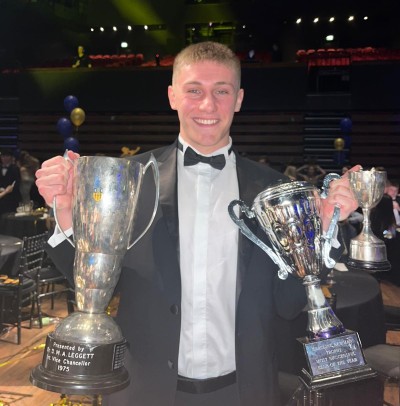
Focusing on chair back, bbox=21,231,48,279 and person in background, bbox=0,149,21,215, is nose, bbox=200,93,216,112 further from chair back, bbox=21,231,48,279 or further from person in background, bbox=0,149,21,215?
person in background, bbox=0,149,21,215

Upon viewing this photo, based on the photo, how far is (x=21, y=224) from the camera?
6.98 m

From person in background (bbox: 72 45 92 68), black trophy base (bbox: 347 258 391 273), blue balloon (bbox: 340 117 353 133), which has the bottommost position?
black trophy base (bbox: 347 258 391 273)

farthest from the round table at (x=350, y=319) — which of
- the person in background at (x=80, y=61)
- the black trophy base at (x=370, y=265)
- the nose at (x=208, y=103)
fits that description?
the person in background at (x=80, y=61)

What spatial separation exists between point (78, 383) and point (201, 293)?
52 cm

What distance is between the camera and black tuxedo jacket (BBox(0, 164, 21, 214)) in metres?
7.63

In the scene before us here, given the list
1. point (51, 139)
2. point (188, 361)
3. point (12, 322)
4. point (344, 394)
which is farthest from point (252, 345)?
point (51, 139)

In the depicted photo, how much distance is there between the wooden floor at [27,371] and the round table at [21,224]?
4.95ft

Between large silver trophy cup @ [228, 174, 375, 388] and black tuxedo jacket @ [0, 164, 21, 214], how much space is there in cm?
701

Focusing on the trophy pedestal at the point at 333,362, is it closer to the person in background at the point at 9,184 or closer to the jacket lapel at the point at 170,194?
the jacket lapel at the point at 170,194

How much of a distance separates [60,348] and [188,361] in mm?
520

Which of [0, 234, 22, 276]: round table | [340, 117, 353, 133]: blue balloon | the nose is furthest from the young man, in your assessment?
[340, 117, 353, 133]: blue balloon

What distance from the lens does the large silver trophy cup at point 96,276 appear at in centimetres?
105

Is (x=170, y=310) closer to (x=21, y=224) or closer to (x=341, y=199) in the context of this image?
(x=341, y=199)

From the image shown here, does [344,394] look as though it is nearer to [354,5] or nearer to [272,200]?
[272,200]
